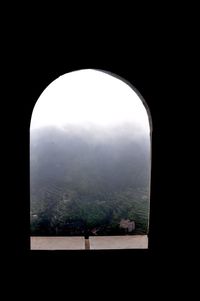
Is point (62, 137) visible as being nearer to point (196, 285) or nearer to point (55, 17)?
point (55, 17)

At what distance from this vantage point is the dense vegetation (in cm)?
306

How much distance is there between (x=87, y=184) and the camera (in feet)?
10.2

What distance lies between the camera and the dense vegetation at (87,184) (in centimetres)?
306

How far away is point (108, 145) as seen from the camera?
10.2 feet

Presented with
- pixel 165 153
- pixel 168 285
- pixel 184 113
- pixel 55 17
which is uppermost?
pixel 55 17

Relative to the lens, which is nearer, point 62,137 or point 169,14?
point 169,14

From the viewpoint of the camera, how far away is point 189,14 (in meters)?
2.74

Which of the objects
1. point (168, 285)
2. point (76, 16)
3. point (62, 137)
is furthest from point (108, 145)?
point (168, 285)

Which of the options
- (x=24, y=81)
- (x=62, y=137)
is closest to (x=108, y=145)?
(x=62, y=137)

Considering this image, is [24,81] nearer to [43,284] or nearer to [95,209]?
[95,209]

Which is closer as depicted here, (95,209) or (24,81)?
(24,81)

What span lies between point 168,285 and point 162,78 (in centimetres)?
202

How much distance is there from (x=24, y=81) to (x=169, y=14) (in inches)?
61.1

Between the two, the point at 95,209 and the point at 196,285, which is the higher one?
the point at 95,209
